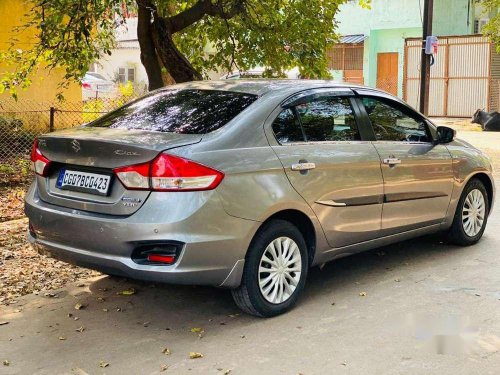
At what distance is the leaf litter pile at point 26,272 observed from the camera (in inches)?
211

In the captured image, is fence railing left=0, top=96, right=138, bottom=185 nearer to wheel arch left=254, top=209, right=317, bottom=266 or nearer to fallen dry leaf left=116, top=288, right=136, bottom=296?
fallen dry leaf left=116, top=288, right=136, bottom=296

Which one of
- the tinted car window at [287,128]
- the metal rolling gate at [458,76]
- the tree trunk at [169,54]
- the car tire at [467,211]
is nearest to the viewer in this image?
the tinted car window at [287,128]

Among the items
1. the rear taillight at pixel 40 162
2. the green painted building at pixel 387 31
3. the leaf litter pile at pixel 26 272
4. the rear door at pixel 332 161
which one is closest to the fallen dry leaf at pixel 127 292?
the leaf litter pile at pixel 26 272

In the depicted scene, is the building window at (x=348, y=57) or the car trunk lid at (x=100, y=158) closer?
the car trunk lid at (x=100, y=158)

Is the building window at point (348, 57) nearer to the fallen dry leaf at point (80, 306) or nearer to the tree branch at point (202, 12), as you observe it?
the tree branch at point (202, 12)

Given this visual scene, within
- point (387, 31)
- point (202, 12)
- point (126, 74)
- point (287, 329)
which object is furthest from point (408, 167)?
point (126, 74)

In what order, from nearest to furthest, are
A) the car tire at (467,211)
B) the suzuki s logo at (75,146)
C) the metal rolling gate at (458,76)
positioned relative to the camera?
1. the suzuki s logo at (75,146)
2. the car tire at (467,211)
3. the metal rolling gate at (458,76)

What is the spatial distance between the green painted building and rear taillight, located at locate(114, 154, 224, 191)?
26.2 meters

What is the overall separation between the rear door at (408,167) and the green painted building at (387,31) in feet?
78.7

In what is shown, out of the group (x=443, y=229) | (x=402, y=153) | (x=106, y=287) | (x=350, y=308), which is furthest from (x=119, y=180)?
(x=443, y=229)

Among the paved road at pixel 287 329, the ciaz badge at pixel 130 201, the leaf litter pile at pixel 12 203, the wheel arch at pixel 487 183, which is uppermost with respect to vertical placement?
the ciaz badge at pixel 130 201

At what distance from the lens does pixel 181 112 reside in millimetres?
4879

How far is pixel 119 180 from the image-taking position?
4.18m

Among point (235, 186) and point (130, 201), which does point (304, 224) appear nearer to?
point (235, 186)
